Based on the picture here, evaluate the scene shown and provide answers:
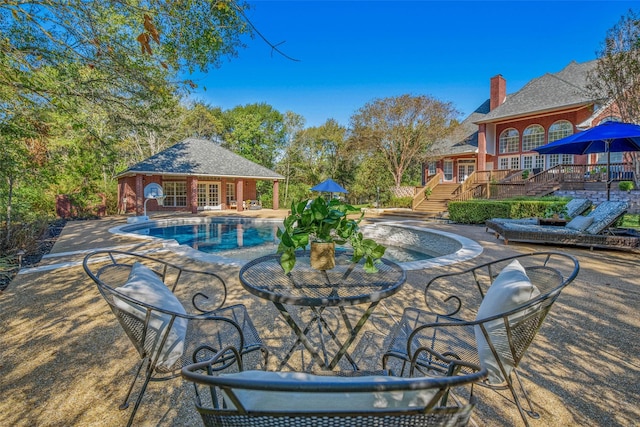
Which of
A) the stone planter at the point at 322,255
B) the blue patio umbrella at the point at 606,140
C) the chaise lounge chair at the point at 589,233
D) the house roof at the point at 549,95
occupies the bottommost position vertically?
the chaise lounge chair at the point at 589,233

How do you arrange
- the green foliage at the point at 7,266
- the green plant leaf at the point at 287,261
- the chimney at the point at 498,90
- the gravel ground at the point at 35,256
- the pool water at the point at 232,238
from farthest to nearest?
the chimney at the point at 498,90, the pool water at the point at 232,238, the green foliage at the point at 7,266, the gravel ground at the point at 35,256, the green plant leaf at the point at 287,261

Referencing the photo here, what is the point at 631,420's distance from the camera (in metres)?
1.91

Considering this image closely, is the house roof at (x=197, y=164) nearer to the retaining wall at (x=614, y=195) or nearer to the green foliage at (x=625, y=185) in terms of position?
the retaining wall at (x=614, y=195)

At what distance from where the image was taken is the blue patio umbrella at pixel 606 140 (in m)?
7.15

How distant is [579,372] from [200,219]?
15559 mm

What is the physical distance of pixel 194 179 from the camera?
755 inches

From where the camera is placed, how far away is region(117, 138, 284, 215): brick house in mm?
18844

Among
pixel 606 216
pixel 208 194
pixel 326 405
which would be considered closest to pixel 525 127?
pixel 606 216

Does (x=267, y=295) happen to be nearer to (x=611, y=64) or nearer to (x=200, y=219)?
(x=200, y=219)

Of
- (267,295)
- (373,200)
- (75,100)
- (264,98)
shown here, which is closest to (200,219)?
(75,100)

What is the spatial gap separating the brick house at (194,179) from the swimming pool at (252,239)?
177 inches

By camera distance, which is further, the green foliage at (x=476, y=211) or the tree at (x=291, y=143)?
the tree at (x=291, y=143)

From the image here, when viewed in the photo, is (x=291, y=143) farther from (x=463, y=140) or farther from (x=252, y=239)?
(x=252, y=239)

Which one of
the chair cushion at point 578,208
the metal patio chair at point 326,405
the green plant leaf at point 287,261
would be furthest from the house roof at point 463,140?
the metal patio chair at point 326,405
